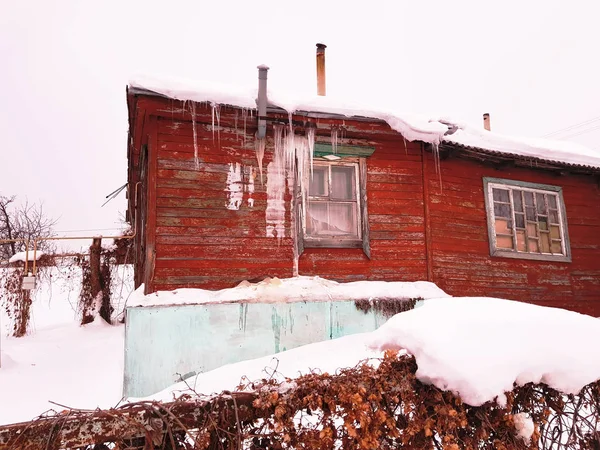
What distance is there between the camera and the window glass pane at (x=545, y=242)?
28.6ft

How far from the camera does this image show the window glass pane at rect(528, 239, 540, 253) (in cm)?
861

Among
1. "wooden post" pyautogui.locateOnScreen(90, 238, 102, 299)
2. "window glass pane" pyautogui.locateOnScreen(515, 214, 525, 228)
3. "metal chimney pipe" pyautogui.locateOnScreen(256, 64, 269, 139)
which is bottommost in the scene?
"wooden post" pyautogui.locateOnScreen(90, 238, 102, 299)

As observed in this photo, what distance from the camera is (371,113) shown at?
688 centimetres

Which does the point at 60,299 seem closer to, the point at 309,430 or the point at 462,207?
the point at 462,207

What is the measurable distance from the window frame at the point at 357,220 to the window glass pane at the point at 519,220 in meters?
3.48

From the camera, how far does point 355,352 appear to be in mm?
5453

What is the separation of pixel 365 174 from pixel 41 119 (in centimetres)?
11934

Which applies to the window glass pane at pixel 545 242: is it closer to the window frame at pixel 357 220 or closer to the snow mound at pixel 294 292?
the snow mound at pixel 294 292

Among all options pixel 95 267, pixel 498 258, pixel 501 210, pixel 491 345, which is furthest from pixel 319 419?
pixel 95 267

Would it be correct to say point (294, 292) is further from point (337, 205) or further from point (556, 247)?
point (556, 247)

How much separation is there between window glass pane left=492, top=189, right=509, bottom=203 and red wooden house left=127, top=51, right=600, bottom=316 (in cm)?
3

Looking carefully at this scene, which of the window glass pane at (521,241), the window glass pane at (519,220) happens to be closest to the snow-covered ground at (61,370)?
the window glass pane at (521,241)

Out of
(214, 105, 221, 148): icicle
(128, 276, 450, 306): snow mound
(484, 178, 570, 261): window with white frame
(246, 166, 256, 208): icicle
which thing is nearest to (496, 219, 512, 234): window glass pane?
(484, 178, 570, 261): window with white frame

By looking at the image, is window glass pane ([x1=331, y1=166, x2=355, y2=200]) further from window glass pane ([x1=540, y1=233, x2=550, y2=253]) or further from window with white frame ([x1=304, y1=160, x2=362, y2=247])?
window glass pane ([x1=540, y1=233, x2=550, y2=253])
